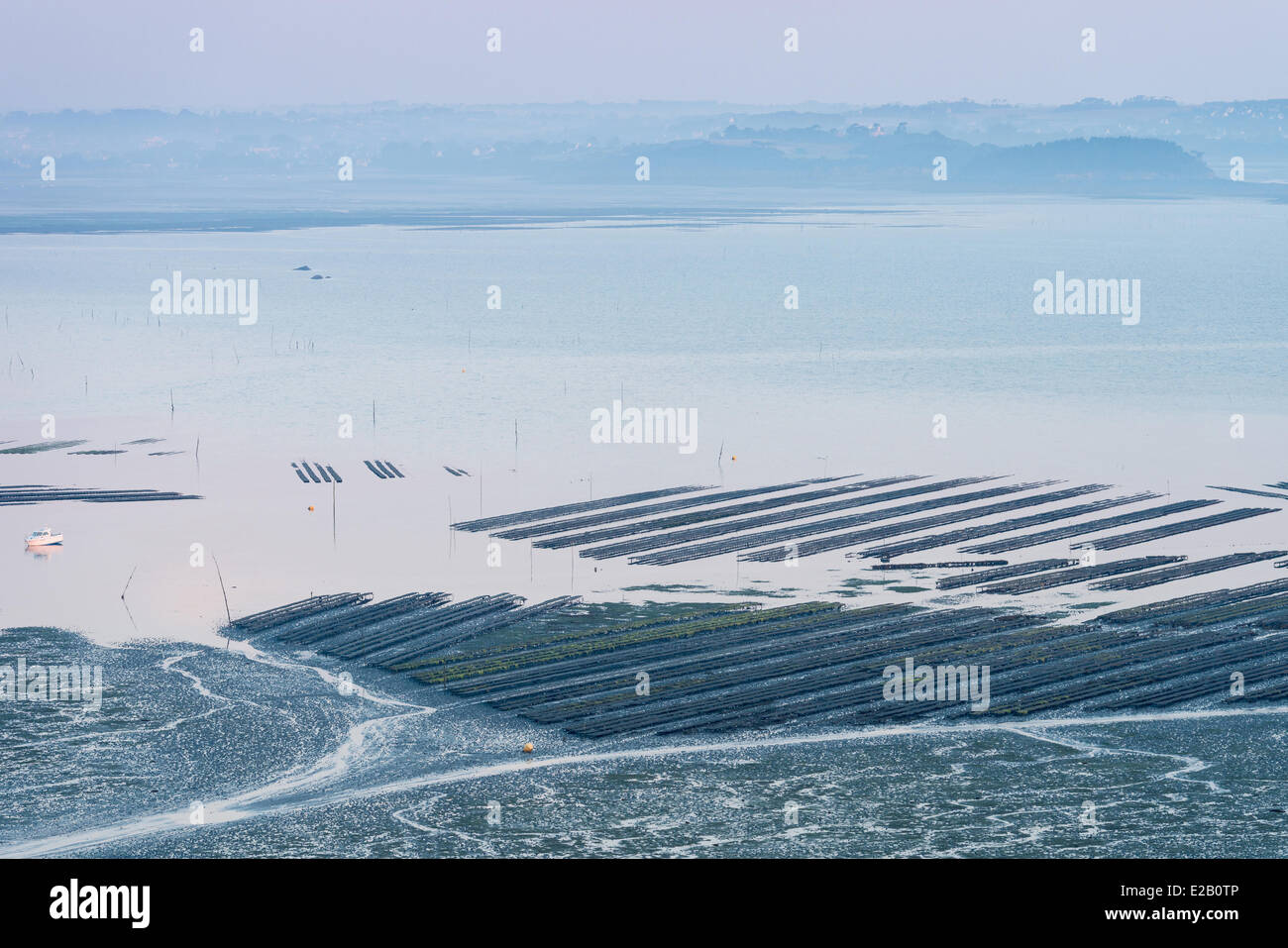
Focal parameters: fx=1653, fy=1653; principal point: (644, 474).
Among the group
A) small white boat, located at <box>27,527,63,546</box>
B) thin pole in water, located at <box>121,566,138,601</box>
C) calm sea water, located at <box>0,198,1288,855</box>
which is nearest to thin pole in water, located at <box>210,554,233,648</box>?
calm sea water, located at <box>0,198,1288,855</box>

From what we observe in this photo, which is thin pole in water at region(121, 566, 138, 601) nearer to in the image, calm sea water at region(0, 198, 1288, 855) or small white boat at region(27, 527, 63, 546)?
calm sea water at region(0, 198, 1288, 855)

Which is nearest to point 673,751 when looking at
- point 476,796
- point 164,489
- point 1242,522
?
point 476,796

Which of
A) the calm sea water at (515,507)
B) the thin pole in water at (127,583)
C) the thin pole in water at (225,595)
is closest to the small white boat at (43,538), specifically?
the calm sea water at (515,507)

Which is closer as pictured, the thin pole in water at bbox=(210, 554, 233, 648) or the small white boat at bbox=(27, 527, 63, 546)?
the thin pole in water at bbox=(210, 554, 233, 648)

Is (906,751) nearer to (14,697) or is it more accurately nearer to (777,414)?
(14,697)

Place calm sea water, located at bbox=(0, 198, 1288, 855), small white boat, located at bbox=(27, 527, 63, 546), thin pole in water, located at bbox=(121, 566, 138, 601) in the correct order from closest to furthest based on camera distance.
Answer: calm sea water, located at bbox=(0, 198, 1288, 855), thin pole in water, located at bbox=(121, 566, 138, 601), small white boat, located at bbox=(27, 527, 63, 546)

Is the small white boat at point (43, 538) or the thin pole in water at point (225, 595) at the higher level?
the small white boat at point (43, 538)

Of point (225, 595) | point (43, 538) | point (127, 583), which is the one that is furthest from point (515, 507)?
point (43, 538)

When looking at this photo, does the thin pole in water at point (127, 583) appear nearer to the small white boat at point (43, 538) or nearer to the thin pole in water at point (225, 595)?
the thin pole in water at point (225, 595)
